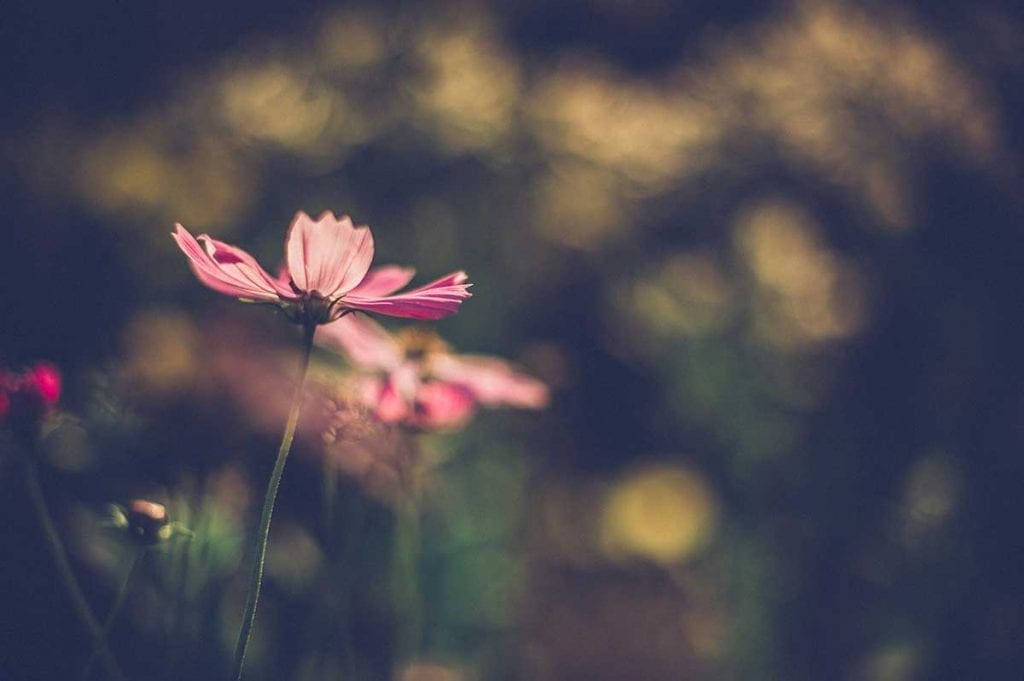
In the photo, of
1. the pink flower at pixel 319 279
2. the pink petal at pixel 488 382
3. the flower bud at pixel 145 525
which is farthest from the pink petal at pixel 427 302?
the pink petal at pixel 488 382

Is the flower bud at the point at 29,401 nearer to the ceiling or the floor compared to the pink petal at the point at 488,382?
nearer to the floor

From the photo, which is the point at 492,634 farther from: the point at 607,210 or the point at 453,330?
the point at 607,210

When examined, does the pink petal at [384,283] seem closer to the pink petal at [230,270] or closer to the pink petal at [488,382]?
the pink petal at [230,270]

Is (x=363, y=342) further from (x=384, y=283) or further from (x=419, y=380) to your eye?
(x=384, y=283)

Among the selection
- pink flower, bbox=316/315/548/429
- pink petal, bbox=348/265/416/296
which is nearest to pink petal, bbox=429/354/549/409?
pink flower, bbox=316/315/548/429

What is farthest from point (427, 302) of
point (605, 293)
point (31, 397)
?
point (605, 293)

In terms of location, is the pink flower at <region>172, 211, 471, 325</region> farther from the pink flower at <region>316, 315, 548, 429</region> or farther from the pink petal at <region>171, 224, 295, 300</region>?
the pink flower at <region>316, 315, 548, 429</region>
